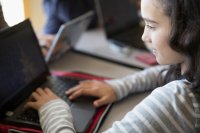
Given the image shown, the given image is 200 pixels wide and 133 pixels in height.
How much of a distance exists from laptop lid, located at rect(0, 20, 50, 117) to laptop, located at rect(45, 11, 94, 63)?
0.40 feet

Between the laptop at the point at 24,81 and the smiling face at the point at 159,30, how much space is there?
0.28 meters

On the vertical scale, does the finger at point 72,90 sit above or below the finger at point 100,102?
above

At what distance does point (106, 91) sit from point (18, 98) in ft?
0.89

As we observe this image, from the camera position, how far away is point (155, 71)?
3.52 ft

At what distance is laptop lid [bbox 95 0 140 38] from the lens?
4.59 feet

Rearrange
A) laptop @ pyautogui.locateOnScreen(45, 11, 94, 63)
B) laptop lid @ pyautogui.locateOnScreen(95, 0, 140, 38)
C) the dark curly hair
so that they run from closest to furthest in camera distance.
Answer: the dark curly hair → laptop @ pyautogui.locateOnScreen(45, 11, 94, 63) → laptop lid @ pyautogui.locateOnScreen(95, 0, 140, 38)

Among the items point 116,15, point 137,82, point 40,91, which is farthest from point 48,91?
point 116,15

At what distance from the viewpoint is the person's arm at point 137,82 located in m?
0.99

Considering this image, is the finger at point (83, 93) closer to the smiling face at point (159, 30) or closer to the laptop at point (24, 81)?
the laptop at point (24, 81)

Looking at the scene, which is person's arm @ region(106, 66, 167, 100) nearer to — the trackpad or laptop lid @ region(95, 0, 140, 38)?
the trackpad

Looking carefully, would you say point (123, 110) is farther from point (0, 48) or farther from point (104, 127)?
point (0, 48)

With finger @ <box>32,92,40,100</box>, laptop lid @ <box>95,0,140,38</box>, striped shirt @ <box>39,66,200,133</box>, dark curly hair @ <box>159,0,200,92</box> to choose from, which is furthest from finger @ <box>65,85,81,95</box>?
laptop lid @ <box>95,0,140,38</box>

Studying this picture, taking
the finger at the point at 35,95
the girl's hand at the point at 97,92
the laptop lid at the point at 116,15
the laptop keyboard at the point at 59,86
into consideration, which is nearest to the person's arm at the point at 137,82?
the girl's hand at the point at 97,92

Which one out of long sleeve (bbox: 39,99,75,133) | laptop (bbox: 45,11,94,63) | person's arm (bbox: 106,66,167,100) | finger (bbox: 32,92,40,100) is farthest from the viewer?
laptop (bbox: 45,11,94,63)
